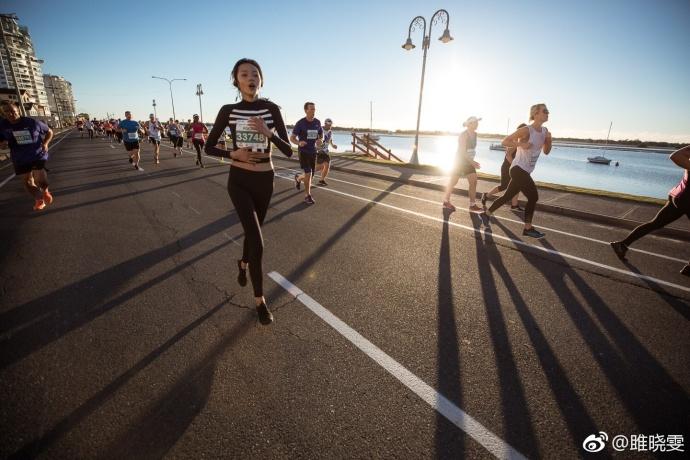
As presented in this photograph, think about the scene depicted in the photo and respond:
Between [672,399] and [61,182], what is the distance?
14377 mm

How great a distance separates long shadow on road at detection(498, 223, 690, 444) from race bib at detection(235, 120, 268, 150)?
348 centimetres

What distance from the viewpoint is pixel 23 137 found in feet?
20.9

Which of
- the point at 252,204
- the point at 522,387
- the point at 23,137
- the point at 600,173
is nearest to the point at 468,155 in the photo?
the point at 252,204

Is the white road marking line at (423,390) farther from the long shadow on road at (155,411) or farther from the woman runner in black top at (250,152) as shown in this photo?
the long shadow on road at (155,411)

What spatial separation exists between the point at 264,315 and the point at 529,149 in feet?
17.1

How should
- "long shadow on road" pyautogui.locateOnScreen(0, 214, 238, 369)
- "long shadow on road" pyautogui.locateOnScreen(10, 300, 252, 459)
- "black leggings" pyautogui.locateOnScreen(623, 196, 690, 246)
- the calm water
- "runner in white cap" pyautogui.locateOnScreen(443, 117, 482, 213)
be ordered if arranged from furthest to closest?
the calm water, "runner in white cap" pyautogui.locateOnScreen(443, 117, 482, 213), "black leggings" pyautogui.locateOnScreen(623, 196, 690, 246), "long shadow on road" pyautogui.locateOnScreen(0, 214, 238, 369), "long shadow on road" pyautogui.locateOnScreen(10, 300, 252, 459)

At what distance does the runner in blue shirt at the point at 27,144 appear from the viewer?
20.3 ft

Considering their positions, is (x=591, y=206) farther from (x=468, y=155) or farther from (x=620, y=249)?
(x=620, y=249)

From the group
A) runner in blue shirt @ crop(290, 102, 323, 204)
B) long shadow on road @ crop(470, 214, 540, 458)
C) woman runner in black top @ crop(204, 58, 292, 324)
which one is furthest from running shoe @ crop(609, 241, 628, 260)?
runner in blue shirt @ crop(290, 102, 323, 204)

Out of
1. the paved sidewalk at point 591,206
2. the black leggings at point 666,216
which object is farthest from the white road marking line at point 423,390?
the paved sidewalk at point 591,206

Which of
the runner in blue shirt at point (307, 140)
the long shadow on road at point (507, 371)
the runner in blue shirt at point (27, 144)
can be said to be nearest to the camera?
the long shadow on road at point (507, 371)

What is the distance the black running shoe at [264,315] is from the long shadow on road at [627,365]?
9.09 feet

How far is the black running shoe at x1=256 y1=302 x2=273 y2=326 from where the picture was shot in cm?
298

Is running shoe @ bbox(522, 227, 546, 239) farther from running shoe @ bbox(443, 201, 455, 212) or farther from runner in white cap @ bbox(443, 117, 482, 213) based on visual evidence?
running shoe @ bbox(443, 201, 455, 212)
